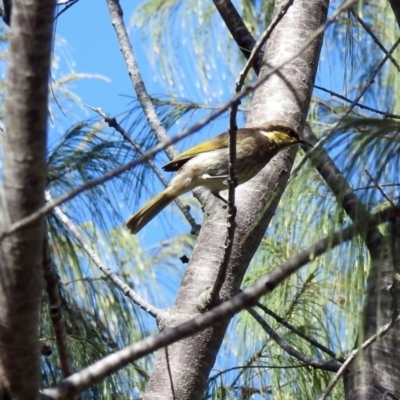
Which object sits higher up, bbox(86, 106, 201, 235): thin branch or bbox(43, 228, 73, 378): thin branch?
bbox(86, 106, 201, 235): thin branch

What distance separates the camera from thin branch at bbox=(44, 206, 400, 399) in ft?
3.60

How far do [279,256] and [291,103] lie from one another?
0.94 m

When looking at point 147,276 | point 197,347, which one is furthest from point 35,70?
point 147,276

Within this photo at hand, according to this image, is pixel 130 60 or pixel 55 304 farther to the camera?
pixel 130 60

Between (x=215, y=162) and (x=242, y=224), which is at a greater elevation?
(x=215, y=162)

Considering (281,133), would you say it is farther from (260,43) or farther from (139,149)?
(260,43)

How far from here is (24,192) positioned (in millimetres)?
1076

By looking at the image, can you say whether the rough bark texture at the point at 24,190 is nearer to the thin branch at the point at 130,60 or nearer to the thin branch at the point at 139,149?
the thin branch at the point at 139,149

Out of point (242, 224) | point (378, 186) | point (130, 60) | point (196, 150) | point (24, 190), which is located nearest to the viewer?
point (24, 190)

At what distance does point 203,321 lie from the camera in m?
1.12

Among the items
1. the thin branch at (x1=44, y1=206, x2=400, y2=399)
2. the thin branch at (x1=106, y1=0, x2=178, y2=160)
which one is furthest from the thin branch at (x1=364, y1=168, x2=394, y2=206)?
the thin branch at (x1=106, y1=0, x2=178, y2=160)

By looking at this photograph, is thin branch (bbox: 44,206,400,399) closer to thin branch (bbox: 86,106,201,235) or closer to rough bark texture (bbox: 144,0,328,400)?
rough bark texture (bbox: 144,0,328,400)

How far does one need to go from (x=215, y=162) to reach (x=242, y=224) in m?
0.84

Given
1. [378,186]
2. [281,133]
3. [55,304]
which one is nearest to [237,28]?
[281,133]
